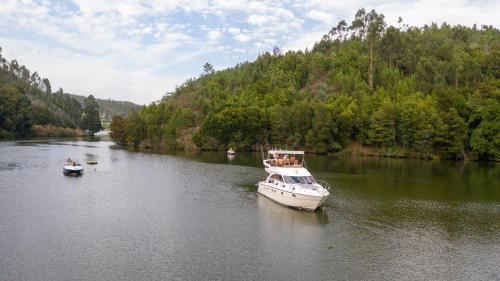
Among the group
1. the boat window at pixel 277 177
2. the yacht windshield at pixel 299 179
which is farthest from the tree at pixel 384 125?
the yacht windshield at pixel 299 179

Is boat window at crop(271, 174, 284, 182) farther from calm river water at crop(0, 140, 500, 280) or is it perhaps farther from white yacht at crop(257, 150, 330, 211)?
calm river water at crop(0, 140, 500, 280)

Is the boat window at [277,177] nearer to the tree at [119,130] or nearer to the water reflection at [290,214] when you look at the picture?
the water reflection at [290,214]

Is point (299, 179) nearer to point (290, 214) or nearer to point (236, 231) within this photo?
point (290, 214)

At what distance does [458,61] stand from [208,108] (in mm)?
94055

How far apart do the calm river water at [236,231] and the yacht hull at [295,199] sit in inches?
43.6

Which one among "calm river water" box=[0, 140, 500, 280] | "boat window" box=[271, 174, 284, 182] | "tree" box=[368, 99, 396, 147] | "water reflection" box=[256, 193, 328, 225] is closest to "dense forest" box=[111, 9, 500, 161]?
"tree" box=[368, 99, 396, 147]

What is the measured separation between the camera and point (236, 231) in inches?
1714

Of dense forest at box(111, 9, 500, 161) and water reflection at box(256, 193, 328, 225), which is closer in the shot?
water reflection at box(256, 193, 328, 225)

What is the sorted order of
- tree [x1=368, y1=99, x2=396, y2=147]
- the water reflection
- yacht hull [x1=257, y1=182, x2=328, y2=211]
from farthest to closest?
tree [x1=368, y1=99, x2=396, y2=147]
yacht hull [x1=257, y1=182, x2=328, y2=211]
the water reflection

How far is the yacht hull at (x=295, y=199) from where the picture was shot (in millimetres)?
52000

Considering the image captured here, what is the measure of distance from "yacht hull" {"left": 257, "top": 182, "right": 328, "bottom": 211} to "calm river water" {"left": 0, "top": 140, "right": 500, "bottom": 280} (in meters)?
1.11

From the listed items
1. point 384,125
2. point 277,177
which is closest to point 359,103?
point 384,125

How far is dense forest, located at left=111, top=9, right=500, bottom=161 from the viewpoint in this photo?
398ft

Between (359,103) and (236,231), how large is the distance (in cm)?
11221
